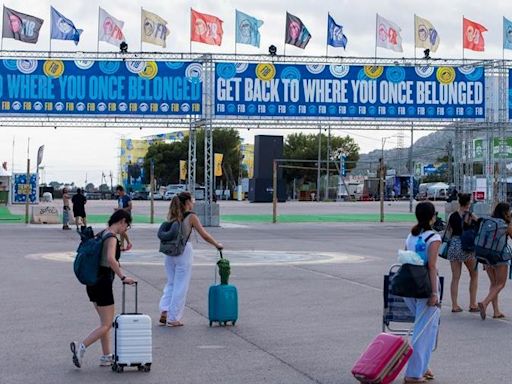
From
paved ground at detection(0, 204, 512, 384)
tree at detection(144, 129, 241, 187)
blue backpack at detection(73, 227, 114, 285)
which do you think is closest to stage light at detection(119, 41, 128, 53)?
paved ground at detection(0, 204, 512, 384)

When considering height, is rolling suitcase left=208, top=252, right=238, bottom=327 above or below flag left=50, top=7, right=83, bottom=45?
below

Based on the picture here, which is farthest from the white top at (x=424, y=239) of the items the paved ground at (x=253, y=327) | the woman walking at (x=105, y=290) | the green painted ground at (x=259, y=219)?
the green painted ground at (x=259, y=219)

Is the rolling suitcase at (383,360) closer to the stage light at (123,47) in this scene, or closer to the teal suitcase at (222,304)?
the teal suitcase at (222,304)

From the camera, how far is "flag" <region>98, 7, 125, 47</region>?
1406 inches

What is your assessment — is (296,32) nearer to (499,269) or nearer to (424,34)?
(424,34)

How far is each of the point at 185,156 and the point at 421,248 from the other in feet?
363

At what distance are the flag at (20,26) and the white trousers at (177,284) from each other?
84.0 feet

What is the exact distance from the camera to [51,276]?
17.7 m

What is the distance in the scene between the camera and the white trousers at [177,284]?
11625 mm

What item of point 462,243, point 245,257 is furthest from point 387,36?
point 462,243

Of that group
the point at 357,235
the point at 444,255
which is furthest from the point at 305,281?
the point at 357,235

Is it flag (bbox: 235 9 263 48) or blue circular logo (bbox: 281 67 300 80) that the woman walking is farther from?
flag (bbox: 235 9 263 48)

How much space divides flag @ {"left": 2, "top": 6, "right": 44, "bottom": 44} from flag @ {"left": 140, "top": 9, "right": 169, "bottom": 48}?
3930 millimetres

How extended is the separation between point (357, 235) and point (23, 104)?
1327 centimetres
